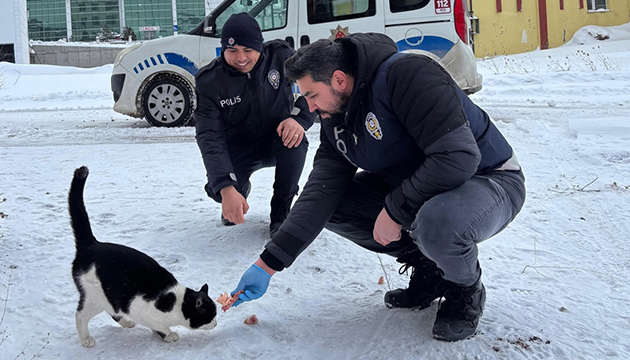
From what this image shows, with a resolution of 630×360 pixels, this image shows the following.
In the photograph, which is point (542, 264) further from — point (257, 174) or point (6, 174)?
point (6, 174)

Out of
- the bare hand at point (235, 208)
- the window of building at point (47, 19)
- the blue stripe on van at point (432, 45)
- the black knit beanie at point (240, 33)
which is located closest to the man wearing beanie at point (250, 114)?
the black knit beanie at point (240, 33)

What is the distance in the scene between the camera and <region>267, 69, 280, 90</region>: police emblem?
337cm

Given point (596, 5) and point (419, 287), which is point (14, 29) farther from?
point (419, 287)

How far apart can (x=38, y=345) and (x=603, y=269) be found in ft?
8.37

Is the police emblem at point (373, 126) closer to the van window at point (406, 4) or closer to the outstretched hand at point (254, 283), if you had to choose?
the outstretched hand at point (254, 283)

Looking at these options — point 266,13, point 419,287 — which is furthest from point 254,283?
point 266,13

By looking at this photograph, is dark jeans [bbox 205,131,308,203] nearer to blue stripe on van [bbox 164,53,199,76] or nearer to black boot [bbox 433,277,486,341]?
black boot [bbox 433,277,486,341]

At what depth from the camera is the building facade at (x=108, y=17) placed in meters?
42.7

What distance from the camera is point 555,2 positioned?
20781 mm

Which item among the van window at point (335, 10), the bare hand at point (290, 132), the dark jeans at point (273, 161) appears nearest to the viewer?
the bare hand at point (290, 132)

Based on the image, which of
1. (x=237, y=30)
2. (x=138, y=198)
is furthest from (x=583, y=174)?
(x=138, y=198)

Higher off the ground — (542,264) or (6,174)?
(6,174)

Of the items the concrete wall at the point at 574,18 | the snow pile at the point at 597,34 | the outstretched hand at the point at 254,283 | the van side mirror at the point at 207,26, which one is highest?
the concrete wall at the point at 574,18

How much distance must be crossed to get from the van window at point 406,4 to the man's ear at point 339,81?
218 inches
